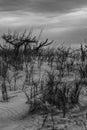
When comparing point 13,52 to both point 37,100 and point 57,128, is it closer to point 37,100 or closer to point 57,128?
point 37,100

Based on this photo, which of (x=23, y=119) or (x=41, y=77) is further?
(x=41, y=77)

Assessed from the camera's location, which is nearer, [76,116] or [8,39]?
[76,116]

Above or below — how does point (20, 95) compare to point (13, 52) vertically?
below

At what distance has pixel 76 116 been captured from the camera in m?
2.07

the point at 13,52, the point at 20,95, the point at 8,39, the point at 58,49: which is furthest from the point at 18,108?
the point at 58,49

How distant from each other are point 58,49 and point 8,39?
4.28 ft

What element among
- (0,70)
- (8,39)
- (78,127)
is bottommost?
(78,127)

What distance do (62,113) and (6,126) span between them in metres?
0.54

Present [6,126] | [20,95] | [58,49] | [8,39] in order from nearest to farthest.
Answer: [6,126], [20,95], [8,39], [58,49]

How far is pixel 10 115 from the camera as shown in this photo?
1.95 m

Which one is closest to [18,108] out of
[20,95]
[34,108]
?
[34,108]

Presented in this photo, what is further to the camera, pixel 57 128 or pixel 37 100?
pixel 37 100

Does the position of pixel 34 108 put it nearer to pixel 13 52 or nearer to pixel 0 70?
pixel 0 70

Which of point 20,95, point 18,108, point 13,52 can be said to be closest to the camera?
point 18,108
